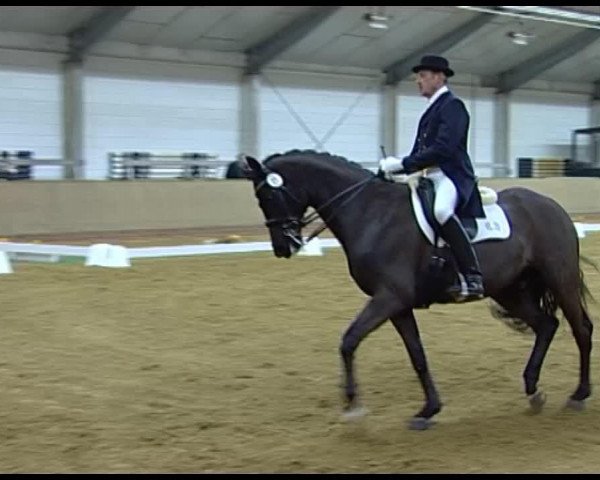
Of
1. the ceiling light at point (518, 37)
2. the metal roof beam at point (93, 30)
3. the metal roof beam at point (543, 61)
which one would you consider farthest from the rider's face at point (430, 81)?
the metal roof beam at point (543, 61)

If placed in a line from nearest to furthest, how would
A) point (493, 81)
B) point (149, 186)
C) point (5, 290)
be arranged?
1. point (5, 290)
2. point (149, 186)
3. point (493, 81)

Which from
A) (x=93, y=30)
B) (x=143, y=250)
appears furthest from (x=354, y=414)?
(x=93, y=30)

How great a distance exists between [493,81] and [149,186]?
1483 cm

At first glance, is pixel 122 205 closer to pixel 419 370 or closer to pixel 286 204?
pixel 286 204

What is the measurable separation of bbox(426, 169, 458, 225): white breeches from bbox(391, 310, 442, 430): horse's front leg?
566 mm

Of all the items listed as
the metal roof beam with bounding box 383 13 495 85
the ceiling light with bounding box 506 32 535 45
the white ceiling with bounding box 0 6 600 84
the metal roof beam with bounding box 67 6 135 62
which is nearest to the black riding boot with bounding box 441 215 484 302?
the white ceiling with bounding box 0 6 600 84

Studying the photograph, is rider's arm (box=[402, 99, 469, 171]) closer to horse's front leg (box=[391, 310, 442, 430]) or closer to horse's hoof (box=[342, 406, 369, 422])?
horse's front leg (box=[391, 310, 442, 430])

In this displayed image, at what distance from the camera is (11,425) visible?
5.20 metres

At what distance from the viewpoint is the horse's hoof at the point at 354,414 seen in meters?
5.26

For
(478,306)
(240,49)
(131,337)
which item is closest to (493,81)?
(240,49)

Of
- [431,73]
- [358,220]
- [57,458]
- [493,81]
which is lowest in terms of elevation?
[57,458]

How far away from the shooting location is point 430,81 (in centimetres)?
563

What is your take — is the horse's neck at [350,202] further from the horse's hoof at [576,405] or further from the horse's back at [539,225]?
the horse's hoof at [576,405]

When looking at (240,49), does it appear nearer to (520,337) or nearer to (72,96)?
(72,96)
